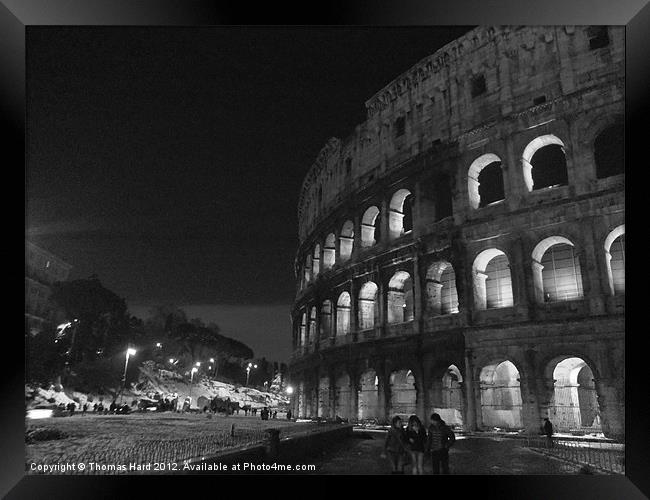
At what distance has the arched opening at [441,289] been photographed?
630 inches

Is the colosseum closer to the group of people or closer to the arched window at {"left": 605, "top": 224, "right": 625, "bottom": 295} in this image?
the arched window at {"left": 605, "top": 224, "right": 625, "bottom": 295}

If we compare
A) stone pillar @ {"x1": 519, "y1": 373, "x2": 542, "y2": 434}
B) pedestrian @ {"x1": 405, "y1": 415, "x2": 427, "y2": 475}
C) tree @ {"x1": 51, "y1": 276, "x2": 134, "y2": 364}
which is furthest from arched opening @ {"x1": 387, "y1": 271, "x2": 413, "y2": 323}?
tree @ {"x1": 51, "y1": 276, "x2": 134, "y2": 364}

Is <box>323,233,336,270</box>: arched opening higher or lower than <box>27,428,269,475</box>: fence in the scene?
higher

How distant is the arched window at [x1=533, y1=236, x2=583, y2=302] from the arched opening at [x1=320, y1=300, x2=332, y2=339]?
9141 mm

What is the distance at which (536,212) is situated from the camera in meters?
14.0

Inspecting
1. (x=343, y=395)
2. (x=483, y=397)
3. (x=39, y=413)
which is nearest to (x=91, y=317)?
(x=39, y=413)

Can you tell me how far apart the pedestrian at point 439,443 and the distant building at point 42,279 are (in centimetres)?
869

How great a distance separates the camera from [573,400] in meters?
13.7

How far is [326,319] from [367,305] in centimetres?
298

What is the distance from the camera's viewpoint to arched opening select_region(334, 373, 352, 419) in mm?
18339

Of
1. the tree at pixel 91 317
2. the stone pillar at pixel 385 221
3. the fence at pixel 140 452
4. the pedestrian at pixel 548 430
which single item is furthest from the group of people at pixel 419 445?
the stone pillar at pixel 385 221

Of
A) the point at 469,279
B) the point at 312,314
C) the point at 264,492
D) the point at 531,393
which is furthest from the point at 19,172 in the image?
the point at 312,314

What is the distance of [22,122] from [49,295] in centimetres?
488

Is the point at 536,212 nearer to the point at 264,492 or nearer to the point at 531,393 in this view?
the point at 531,393
